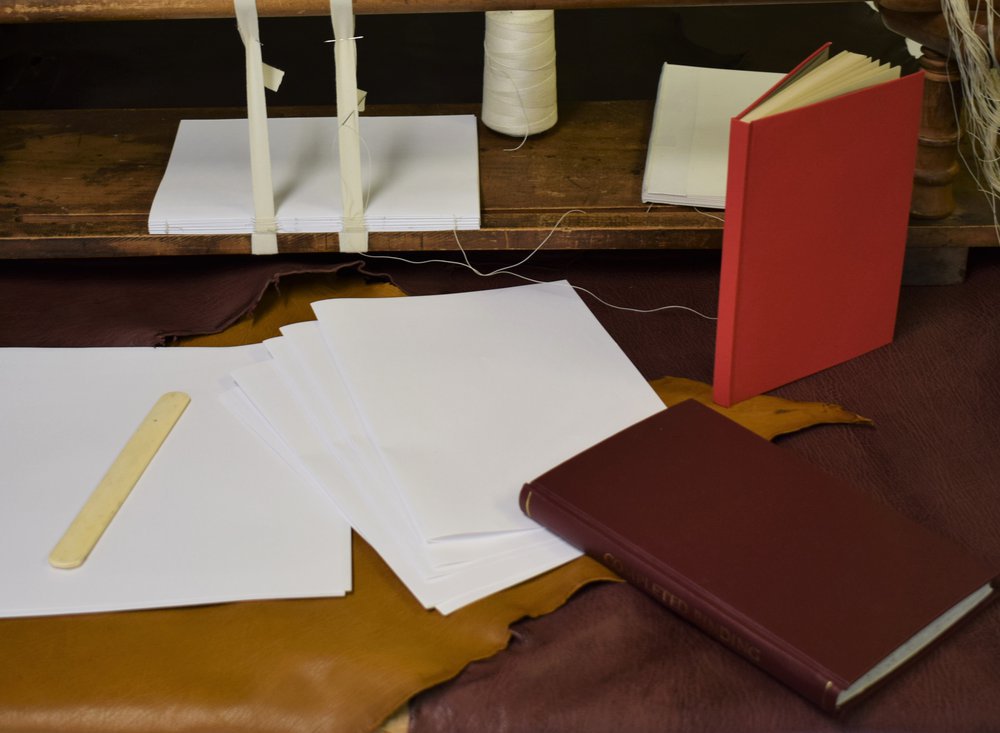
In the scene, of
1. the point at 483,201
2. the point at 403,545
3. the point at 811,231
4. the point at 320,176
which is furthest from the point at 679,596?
the point at 320,176

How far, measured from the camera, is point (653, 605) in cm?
83

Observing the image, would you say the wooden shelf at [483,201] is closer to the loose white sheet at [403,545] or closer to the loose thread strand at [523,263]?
the loose thread strand at [523,263]

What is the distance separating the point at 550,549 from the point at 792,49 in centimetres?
124

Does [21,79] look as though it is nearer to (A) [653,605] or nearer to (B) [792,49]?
(B) [792,49]

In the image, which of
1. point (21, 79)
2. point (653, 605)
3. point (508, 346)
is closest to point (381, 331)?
point (508, 346)

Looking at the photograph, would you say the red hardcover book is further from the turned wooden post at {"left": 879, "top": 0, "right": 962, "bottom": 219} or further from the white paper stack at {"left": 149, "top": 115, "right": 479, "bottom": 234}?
the white paper stack at {"left": 149, "top": 115, "right": 479, "bottom": 234}

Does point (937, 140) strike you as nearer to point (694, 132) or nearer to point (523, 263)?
point (694, 132)

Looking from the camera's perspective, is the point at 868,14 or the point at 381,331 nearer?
the point at 381,331

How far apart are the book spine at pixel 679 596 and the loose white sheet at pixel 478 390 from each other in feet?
0.09

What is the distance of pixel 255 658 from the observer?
78 centimetres

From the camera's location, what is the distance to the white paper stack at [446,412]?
0.86 m

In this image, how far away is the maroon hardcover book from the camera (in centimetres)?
74

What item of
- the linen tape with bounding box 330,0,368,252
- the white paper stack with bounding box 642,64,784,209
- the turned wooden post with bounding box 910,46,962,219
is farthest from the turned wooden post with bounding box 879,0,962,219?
the linen tape with bounding box 330,0,368,252

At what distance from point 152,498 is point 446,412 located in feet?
0.79
